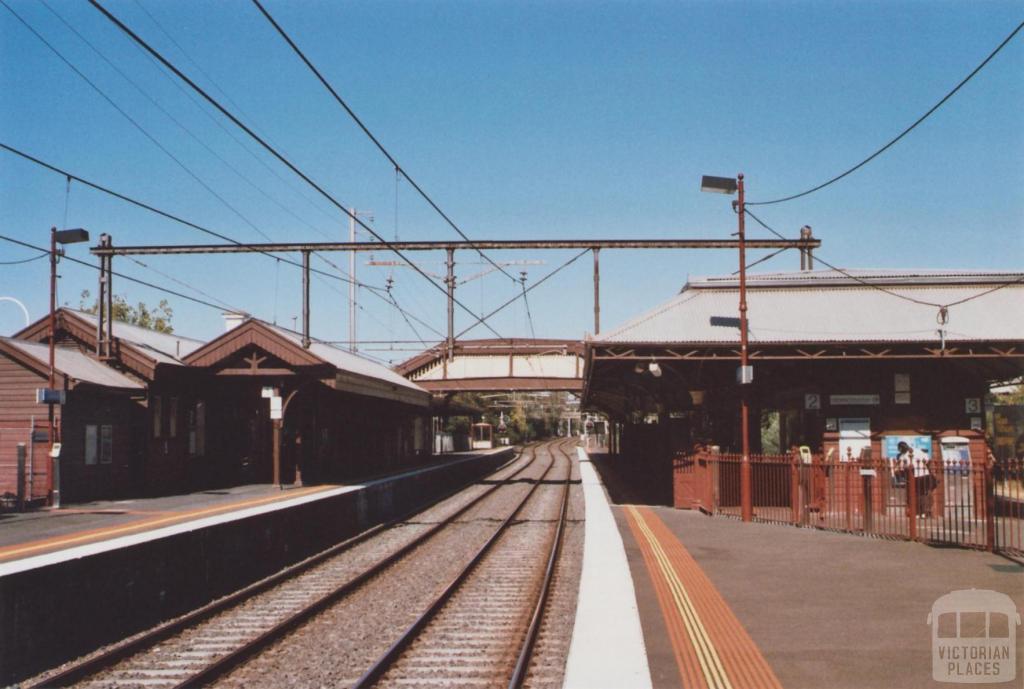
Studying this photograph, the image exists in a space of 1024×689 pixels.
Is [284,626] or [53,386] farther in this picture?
[53,386]

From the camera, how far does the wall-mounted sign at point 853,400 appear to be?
19938 millimetres

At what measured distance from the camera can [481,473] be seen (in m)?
43.6

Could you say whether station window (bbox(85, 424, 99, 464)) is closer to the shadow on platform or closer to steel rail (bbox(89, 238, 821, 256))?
steel rail (bbox(89, 238, 821, 256))

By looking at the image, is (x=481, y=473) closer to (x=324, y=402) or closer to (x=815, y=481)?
(x=324, y=402)

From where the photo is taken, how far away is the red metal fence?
12.9 metres

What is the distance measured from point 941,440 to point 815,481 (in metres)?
4.51

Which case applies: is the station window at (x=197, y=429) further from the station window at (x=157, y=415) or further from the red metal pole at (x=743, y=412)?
the red metal pole at (x=743, y=412)

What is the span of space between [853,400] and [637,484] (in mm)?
13013

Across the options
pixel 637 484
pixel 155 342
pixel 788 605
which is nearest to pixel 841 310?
pixel 637 484

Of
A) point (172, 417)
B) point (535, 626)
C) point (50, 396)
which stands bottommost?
point (535, 626)

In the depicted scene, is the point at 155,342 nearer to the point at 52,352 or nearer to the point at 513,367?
the point at 52,352

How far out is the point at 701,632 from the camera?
26.9ft

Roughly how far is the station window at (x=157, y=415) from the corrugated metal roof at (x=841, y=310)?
13810 millimetres

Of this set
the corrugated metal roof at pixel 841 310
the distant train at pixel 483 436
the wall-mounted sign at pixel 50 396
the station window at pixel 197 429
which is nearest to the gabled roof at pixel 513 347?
the station window at pixel 197 429
